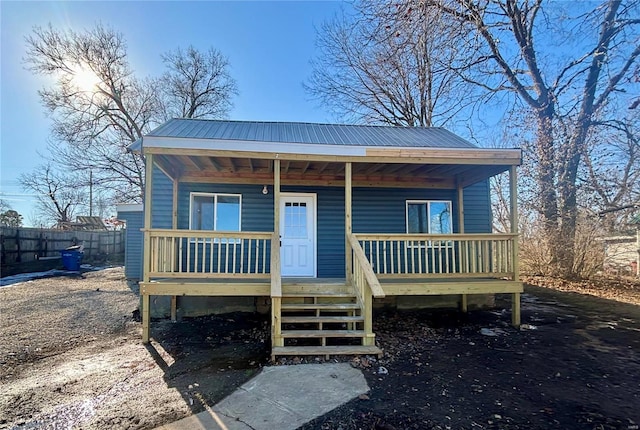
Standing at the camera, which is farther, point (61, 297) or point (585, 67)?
point (585, 67)

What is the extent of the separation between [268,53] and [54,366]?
417 inches

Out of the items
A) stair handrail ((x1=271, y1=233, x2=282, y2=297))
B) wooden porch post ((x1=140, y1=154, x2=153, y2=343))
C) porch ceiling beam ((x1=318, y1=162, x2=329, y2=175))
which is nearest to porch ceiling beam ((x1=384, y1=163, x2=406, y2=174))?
porch ceiling beam ((x1=318, y1=162, x2=329, y2=175))

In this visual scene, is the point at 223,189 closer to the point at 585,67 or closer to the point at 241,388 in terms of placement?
the point at 241,388

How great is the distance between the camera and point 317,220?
7676mm

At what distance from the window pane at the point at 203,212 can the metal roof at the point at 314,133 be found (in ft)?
5.00

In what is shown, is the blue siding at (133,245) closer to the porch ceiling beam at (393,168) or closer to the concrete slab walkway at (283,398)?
the porch ceiling beam at (393,168)

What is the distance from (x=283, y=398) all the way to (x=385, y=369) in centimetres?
134

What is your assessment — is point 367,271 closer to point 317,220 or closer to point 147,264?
point 317,220

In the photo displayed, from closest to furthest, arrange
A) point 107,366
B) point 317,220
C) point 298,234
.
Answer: point 107,366, point 298,234, point 317,220

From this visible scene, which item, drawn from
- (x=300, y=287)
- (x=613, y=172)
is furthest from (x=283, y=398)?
(x=613, y=172)

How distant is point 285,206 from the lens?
24.8ft

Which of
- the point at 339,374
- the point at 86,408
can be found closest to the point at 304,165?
the point at 339,374

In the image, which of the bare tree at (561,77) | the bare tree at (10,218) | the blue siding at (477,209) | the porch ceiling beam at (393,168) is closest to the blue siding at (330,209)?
the blue siding at (477,209)

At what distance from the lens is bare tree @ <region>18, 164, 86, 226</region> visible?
78.2 feet
